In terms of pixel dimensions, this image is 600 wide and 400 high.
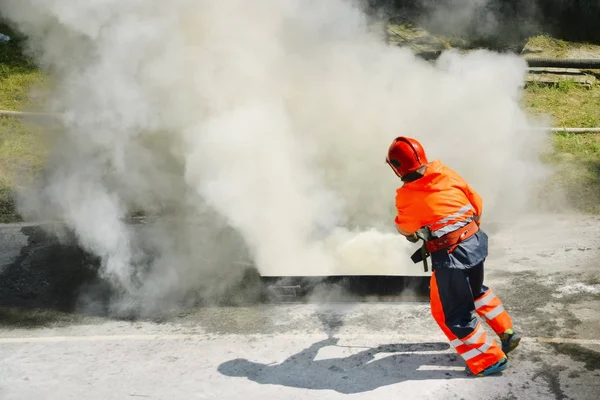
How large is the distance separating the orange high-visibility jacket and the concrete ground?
2.86 ft

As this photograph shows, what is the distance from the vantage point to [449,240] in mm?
3746

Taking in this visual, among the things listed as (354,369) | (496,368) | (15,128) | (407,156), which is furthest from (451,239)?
(15,128)

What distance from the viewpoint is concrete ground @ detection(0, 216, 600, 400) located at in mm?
3832

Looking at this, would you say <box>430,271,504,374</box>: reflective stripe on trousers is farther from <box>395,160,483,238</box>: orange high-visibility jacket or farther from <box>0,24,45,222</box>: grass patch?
<box>0,24,45,222</box>: grass patch

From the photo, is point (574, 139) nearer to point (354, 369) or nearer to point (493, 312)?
point (493, 312)

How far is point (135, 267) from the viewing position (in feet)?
18.2

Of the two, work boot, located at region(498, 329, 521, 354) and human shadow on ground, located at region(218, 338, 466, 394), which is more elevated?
work boot, located at region(498, 329, 521, 354)

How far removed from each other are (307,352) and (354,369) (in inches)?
14.2

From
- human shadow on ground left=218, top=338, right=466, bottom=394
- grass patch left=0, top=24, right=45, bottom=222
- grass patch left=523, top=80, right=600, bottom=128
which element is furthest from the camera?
grass patch left=523, top=80, right=600, bottom=128

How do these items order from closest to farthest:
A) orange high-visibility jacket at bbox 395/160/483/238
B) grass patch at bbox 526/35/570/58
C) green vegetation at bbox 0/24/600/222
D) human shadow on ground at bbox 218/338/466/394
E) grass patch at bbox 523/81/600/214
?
orange high-visibility jacket at bbox 395/160/483/238
human shadow on ground at bbox 218/338/466/394
grass patch at bbox 523/81/600/214
green vegetation at bbox 0/24/600/222
grass patch at bbox 526/35/570/58

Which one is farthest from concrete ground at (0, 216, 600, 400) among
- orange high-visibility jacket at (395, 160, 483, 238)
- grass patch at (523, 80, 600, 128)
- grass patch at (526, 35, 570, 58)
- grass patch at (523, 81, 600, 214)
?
grass patch at (526, 35, 570, 58)

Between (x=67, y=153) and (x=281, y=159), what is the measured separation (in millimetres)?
2554

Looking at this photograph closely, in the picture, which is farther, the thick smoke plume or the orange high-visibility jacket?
the thick smoke plume

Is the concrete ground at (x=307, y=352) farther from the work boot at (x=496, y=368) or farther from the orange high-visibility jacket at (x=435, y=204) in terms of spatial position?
the orange high-visibility jacket at (x=435, y=204)
